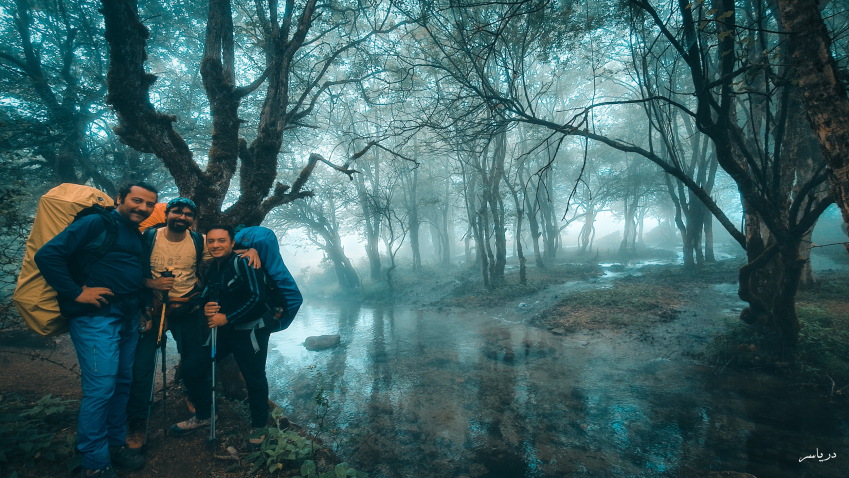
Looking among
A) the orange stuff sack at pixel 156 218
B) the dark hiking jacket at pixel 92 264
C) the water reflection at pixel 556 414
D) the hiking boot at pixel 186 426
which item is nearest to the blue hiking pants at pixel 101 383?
the dark hiking jacket at pixel 92 264

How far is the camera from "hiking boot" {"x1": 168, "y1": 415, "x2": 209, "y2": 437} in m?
3.65

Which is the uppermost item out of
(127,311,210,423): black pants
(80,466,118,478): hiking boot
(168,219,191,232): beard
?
(168,219,191,232): beard

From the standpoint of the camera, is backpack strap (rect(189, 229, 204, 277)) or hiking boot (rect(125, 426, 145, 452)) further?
backpack strap (rect(189, 229, 204, 277))

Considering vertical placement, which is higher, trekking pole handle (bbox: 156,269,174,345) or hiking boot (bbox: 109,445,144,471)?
trekking pole handle (bbox: 156,269,174,345)

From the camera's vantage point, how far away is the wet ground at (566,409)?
4.14 meters

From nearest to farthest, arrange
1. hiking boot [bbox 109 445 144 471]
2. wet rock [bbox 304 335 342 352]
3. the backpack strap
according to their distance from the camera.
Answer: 1. hiking boot [bbox 109 445 144 471]
2. the backpack strap
3. wet rock [bbox 304 335 342 352]

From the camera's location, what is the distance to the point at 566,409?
18.2ft

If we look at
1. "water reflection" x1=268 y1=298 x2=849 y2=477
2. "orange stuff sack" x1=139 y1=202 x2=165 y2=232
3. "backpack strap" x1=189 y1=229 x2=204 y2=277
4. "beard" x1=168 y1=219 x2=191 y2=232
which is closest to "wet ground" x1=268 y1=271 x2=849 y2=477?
"water reflection" x1=268 y1=298 x2=849 y2=477

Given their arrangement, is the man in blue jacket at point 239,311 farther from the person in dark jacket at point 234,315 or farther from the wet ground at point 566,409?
the wet ground at point 566,409

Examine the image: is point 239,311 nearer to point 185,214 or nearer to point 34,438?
point 185,214

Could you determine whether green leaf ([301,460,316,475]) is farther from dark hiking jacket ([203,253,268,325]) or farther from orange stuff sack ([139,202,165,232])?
orange stuff sack ([139,202,165,232])

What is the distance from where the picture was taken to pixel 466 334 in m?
11.0

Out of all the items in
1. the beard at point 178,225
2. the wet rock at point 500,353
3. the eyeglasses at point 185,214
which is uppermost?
the eyeglasses at point 185,214

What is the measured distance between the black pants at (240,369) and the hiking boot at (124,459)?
69 centimetres
